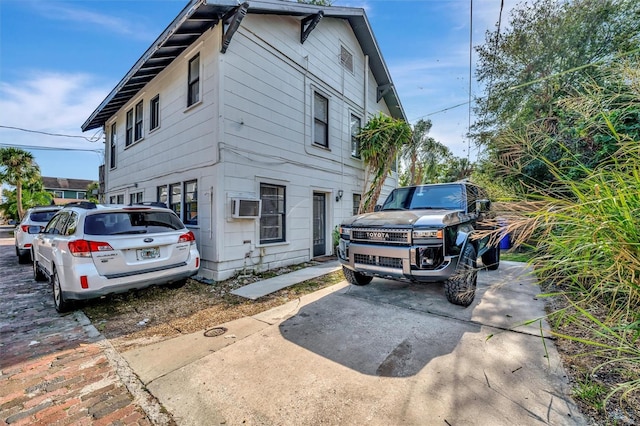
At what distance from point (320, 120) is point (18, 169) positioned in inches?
1193

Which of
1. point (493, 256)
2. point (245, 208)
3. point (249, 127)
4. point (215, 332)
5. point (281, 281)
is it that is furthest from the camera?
point (249, 127)

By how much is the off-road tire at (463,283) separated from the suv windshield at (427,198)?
99cm

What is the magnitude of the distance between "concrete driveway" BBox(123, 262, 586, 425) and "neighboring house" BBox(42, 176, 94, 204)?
1857 inches

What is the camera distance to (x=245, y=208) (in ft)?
19.8

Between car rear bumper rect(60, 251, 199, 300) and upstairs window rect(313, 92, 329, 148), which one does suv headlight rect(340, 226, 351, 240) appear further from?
upstairs window rect(313, 92, 329, 148)

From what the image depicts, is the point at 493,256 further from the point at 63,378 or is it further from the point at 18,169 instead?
the point at 18,169

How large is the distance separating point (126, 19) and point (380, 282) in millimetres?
9563

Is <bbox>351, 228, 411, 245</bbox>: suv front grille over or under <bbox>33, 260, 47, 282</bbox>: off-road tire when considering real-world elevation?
over

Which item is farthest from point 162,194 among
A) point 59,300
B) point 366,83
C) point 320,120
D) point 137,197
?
point 366,83

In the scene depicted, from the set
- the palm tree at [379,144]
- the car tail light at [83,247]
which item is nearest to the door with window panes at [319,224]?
the palm tree at [379,144]

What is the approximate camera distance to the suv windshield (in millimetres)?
4867

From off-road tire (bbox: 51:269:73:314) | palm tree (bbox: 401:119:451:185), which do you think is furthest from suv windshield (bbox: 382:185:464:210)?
palm tree (bbox: 401:119:451:185)

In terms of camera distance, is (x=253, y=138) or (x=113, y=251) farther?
(x=253, y=138)

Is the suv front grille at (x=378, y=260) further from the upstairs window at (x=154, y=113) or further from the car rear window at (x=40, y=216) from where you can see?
the car rear window at (x=40, y=216)
